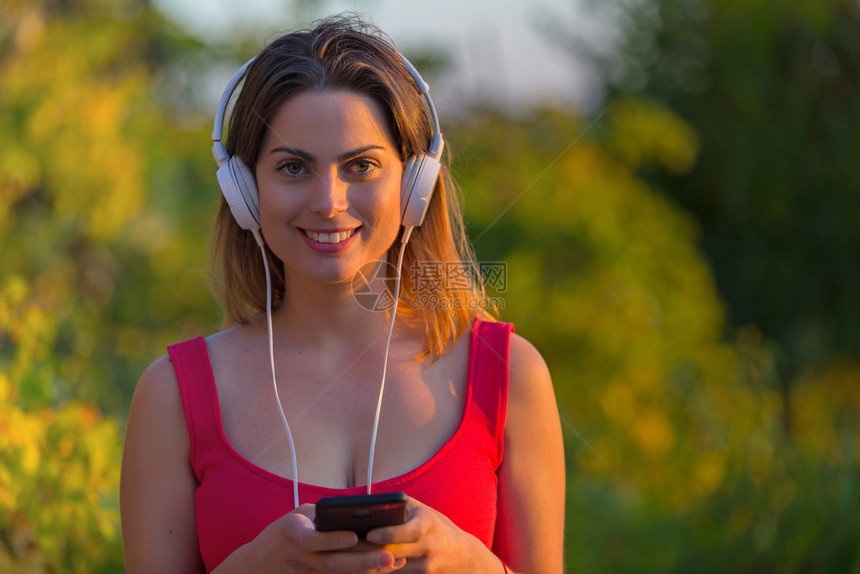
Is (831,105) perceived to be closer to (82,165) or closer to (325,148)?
(82,165)

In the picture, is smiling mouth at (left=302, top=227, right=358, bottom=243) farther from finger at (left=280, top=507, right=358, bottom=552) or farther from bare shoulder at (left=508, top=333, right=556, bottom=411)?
finger at (left=280, top=507, right=358, bottom=552)

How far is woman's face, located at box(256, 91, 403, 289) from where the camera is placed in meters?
1.70

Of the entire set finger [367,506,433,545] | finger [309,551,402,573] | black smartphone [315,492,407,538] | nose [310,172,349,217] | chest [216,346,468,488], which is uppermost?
nose [310,172,349,217]

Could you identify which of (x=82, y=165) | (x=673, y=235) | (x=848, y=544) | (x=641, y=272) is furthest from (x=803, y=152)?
(x=82, y=165)

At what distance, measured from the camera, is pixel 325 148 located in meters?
1.69

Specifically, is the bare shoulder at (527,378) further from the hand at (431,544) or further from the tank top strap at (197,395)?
the tank top strap at (197,395)

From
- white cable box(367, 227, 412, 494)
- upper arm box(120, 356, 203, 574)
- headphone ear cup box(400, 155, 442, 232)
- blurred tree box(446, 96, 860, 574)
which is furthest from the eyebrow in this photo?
blurred tree box(446, 96, 860, 574)

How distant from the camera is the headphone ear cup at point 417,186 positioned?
71.1 inches

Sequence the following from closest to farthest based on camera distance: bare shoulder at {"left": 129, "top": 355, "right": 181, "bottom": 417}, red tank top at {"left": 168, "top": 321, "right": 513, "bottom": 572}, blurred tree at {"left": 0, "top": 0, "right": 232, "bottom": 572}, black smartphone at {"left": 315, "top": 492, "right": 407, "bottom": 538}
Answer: black smartphone at {"left": 315, "top": 492, "right": 407, "bottom": 538}
red tank top at {"left": 168, "top": 321, "right": 513, "bottom": 572}
bare shoulder at {"left": 129, "top": 355, "right": 181, "bottom": 417}
blurred tree at {"left": 0, "top": 0, "right": 232, "bottom": 572}

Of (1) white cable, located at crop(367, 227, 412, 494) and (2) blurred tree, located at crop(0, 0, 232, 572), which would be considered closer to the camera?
(1) white cable, located at crop(367, 227, 412, 494)

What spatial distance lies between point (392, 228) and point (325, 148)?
240mm

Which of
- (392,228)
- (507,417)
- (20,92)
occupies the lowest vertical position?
(507,417)

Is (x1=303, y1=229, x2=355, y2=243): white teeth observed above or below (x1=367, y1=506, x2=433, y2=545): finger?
above

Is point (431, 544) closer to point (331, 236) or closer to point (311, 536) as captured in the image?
point (311, 536)
